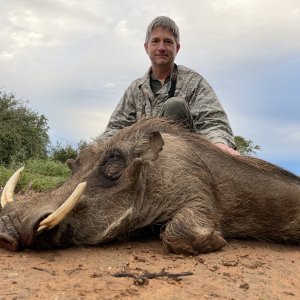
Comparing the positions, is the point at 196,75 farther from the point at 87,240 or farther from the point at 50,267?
the point at 50,267

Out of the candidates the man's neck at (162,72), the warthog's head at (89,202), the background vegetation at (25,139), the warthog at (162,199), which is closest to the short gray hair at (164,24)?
the man's neck at (162,72)

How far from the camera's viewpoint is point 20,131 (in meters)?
18.5

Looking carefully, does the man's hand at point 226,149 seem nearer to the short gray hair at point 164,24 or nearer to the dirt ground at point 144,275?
the dirt ground at point 144,275

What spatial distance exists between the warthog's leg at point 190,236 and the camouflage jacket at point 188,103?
1.22 meters

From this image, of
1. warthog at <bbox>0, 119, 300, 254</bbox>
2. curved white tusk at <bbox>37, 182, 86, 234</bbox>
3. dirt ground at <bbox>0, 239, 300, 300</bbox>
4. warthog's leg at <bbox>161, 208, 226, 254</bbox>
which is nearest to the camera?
dirt ground at <bbox>0, 239, 300, 300</bbox>

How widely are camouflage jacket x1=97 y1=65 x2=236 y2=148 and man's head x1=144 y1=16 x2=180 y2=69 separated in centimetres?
18

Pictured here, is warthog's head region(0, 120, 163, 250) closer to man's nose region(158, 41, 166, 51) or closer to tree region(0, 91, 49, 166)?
man's nose region(158, 41, 166, 51)

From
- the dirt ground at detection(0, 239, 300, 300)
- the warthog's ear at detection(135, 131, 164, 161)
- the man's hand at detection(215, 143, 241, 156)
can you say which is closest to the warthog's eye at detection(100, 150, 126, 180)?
the warthog's ear at detection(135, 131, 164, 161)

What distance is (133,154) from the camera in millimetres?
3641

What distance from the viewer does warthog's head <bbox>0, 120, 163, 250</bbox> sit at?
2.98 m

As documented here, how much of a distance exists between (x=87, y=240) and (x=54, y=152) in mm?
13408

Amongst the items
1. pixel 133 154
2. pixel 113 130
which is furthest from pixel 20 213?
pixel 113 130

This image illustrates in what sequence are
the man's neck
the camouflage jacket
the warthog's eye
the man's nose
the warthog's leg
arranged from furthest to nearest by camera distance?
the man's neck
the man's nose
the camouflage jacket
the warthog's eye
the warthog's leg

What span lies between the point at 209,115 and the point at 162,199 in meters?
1.46
